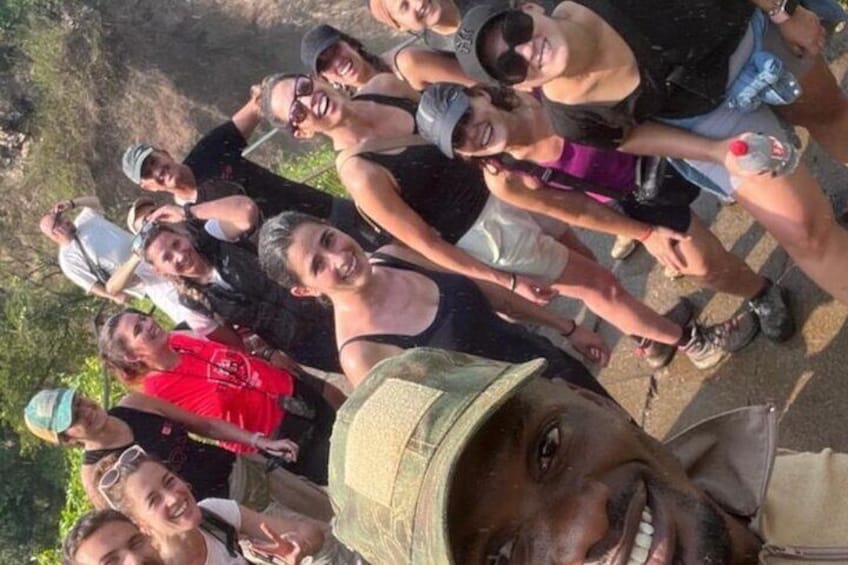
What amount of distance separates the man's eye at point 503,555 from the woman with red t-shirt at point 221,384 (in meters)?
2.87

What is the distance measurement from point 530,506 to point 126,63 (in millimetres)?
16925

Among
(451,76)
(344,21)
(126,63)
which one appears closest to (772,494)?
(451,76)

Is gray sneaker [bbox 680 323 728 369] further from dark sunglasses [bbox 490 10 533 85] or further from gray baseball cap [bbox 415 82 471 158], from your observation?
dark sunglasses [bbox 490 10 533 85]

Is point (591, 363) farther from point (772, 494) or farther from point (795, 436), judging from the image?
point (772, 494)

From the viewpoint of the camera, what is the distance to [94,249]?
612 cm

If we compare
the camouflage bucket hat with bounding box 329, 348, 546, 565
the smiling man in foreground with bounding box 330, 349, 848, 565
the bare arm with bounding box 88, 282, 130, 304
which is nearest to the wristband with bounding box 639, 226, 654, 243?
the smiling man in foreground with bounding box 330, 349, 848, 565

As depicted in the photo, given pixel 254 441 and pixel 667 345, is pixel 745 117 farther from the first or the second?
pixel 254 441

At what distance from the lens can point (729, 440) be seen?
2529mm

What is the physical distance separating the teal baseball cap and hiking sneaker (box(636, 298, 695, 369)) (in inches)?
106

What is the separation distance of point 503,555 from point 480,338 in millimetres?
1655

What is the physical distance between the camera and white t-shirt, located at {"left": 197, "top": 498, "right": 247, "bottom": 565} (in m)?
4.35

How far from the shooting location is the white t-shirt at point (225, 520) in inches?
171

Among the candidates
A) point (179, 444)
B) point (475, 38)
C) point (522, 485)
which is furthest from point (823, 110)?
point (179, 444)

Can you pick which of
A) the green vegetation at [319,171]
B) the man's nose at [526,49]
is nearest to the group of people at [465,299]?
the man's nose at [526,49]
